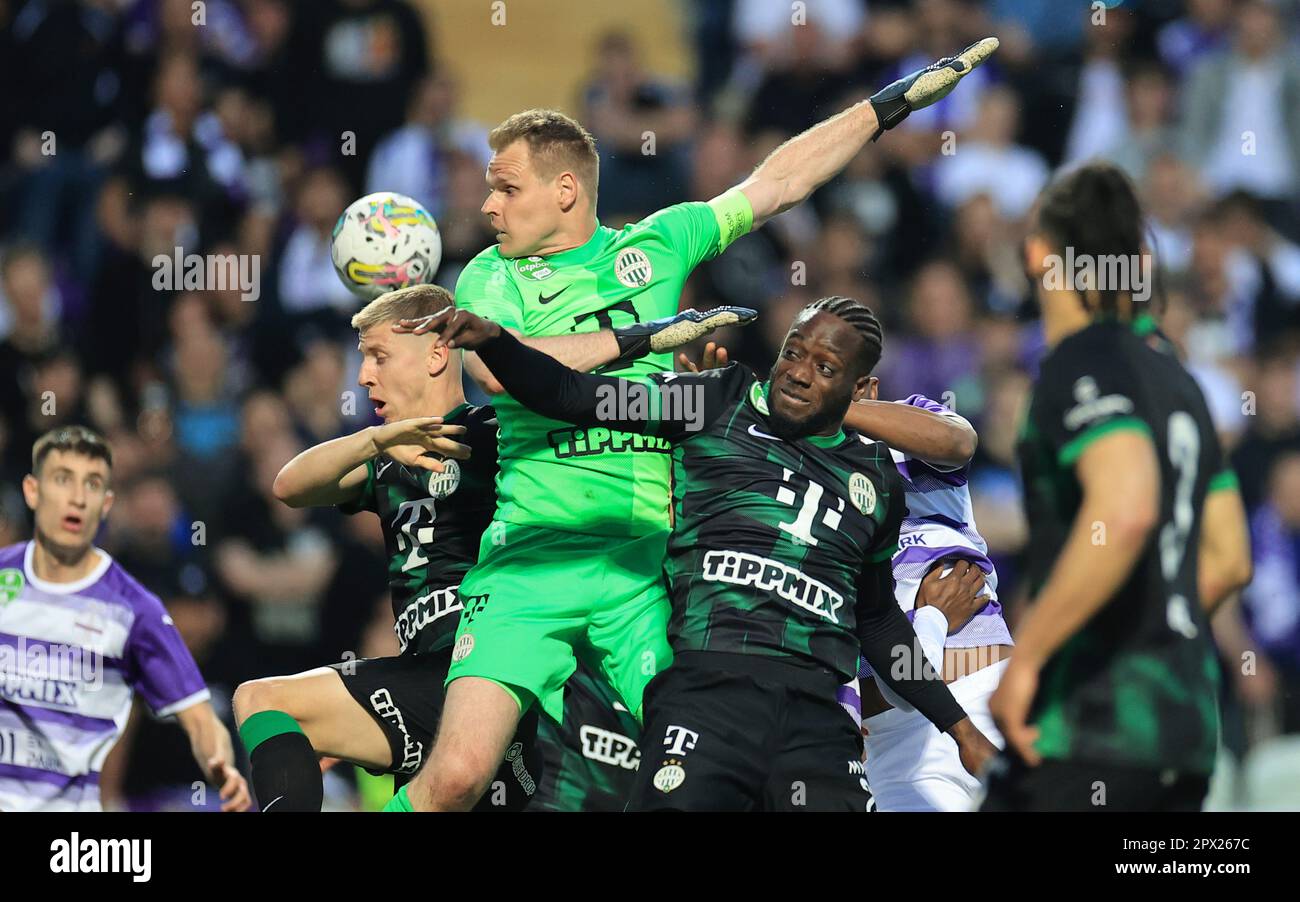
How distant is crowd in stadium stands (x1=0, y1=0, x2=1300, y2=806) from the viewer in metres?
8.27

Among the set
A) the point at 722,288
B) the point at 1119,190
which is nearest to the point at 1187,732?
the point at 1119,190

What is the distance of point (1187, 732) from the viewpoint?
12.4ft

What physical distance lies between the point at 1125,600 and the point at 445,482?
2509 mm

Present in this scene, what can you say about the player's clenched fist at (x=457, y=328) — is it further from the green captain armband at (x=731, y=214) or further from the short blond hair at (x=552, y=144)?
the green captain armband at (x=731, y=214)

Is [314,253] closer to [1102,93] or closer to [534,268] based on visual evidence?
[1102,93]

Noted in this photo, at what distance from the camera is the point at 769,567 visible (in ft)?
16.1

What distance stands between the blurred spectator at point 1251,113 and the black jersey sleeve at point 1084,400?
5486 millimetres

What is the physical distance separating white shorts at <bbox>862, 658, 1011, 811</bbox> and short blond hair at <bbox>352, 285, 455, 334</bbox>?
6.42 ft

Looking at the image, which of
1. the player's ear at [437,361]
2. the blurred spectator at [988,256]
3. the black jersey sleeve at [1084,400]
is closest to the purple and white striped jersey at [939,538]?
the player's ear at [437,361]

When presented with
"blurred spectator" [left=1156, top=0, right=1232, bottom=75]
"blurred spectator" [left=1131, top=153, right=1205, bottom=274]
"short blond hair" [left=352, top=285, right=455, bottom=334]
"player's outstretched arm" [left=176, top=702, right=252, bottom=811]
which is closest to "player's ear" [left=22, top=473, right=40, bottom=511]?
"player's outstretched arm" [left=176, top=702, right=252, bottom=811]

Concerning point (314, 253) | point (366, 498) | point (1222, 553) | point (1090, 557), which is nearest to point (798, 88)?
point (314, 253)

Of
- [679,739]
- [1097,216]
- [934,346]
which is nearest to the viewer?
[1097,216]

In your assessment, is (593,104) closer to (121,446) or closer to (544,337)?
(121,446)

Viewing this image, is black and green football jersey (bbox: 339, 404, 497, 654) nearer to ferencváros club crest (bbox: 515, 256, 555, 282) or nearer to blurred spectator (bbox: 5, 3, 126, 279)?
ferencváros club crest (bbox: 515, 256, 555, 282)
